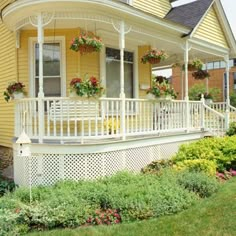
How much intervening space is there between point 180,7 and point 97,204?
411 inches

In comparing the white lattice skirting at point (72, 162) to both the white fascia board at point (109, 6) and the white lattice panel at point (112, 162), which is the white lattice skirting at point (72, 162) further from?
the white fascia board at point (109, 6)

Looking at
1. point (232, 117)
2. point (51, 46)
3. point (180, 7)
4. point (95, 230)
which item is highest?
point (180, 7)

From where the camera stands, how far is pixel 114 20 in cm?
866

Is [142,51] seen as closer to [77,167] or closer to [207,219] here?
[77,167]

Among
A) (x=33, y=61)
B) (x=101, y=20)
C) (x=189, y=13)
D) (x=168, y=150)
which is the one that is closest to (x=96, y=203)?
(x=168, y=150)

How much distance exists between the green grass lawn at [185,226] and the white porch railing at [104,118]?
2701 millimetres

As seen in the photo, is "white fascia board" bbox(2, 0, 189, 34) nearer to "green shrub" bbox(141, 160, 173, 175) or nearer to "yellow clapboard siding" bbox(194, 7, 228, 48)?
"yellow clapboard siding" bbox(194, 7, 228, 48)

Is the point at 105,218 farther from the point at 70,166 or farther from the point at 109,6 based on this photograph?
the point at 109,6

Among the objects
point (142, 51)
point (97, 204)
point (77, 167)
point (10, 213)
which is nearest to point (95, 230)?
point (97, 204)

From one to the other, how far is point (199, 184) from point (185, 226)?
5.56 feet

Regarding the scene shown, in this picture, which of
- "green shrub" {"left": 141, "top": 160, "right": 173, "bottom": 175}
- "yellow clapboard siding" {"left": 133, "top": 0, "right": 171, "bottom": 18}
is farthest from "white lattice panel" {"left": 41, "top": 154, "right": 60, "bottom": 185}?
"yellow clapboard siding" {"left": 133, "top": 0, "right": 171, "bottom": 18}

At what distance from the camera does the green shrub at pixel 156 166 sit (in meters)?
8.77

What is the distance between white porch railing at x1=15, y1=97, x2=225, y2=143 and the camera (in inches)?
309

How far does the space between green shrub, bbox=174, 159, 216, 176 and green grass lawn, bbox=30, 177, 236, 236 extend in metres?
1.86
